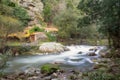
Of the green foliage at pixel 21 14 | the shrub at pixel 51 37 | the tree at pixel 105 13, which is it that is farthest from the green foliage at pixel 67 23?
the tree at pixel 105 13

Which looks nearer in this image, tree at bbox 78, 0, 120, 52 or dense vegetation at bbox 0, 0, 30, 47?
tree at bbox 78, 0, 120, 52

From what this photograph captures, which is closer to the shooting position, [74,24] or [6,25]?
[6,25]

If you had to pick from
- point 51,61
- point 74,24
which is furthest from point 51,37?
point 51,61

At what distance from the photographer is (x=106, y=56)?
2256 cm

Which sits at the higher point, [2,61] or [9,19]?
[9,19]

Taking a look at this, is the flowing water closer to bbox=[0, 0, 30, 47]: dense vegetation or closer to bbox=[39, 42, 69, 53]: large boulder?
bbox=[39, 42, 69, 53]: large boulder

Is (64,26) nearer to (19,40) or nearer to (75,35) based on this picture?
(75,35)

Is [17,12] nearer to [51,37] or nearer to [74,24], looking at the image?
[51,37]

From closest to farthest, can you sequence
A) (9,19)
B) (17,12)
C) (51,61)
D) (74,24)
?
(51,61)
(9,19)
(74,24)
(17,12)

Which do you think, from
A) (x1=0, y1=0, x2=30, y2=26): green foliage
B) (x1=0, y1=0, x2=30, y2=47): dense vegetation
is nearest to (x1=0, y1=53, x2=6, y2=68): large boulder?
(x1=0, y1=0, x2=30, y2=47): dense vegetation

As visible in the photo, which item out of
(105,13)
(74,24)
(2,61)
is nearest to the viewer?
(2,61)

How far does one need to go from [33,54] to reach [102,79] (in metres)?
17.6

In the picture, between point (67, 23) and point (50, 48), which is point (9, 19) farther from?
point (67, 23)

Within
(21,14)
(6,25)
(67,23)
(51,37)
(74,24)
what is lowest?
(51,37)
